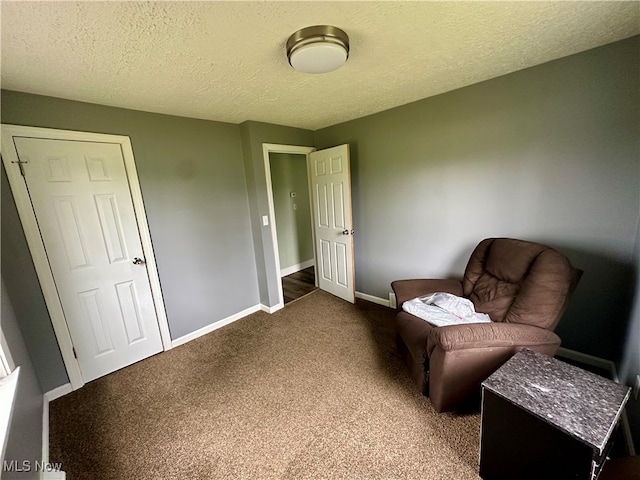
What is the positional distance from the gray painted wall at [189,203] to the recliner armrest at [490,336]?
7.56 feet

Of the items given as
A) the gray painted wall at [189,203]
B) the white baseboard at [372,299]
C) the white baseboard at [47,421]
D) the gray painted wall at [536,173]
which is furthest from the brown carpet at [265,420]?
the gray painted wall at [536,173]

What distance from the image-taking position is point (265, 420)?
166 cm

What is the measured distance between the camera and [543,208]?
1971 mm

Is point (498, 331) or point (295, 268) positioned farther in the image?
point (295, 268)

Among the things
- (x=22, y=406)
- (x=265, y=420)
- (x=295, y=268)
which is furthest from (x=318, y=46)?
(x=295, y=268)

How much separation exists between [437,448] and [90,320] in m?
2.68

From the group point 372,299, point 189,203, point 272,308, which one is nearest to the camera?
point 189,203

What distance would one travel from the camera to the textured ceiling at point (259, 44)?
3.63 ft

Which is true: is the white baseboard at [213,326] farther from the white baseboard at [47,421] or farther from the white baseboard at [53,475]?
the white baseboard at [53,475]

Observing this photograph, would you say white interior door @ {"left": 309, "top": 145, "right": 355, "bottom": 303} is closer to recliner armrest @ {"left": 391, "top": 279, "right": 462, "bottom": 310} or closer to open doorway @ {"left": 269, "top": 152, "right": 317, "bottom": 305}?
open doorway @ {"left": 269, "top": 152, "right": 317, "bottom": 305}

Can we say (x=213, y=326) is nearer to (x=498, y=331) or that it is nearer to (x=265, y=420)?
(x=265, y=420)

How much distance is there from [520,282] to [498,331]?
1.83 feet

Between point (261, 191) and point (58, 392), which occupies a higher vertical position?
point (261, 191)

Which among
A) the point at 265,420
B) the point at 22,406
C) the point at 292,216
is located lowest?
the point at 265,420
